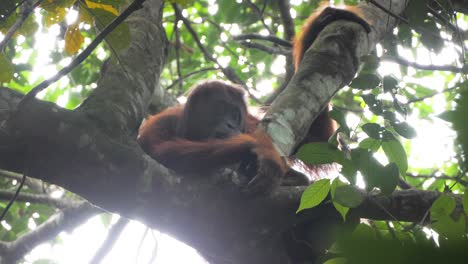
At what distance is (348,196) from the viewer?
1.80 meters

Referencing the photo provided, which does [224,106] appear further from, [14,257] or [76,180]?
[76,180]

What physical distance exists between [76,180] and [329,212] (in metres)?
1.16

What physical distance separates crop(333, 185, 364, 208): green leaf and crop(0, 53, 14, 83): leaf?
141cm

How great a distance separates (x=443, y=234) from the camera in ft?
4.49

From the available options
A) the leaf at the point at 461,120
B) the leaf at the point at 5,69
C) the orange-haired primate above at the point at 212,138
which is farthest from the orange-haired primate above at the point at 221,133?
the leaf at the point at 461,120

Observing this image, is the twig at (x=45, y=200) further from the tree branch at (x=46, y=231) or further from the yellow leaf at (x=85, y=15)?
the yellow leaf at (x=85, y=15)

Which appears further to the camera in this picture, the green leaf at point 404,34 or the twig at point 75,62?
the green leaf at point 404,34

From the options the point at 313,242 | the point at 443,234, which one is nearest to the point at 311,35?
the point at 313,242

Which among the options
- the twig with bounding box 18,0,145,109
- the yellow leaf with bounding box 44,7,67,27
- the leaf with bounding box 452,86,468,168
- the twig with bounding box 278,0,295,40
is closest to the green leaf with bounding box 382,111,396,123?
the twig with bounding box 18,0,145,109

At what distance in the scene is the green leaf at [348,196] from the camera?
179 cm

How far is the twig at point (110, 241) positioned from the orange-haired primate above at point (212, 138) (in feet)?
2.20

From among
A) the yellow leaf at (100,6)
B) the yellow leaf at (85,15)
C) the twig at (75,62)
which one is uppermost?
the yellow leaf at (100,6)

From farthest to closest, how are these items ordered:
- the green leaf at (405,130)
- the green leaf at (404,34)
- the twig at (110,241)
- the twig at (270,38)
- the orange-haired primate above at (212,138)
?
the twig at (270,38) → the green leaf at (404,34) → the twig at (110,241) → the orange-haired primate above at (212,138) → the green leaf at (405,130)

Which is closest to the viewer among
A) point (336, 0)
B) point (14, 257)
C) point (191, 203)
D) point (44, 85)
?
point (44, 85)
